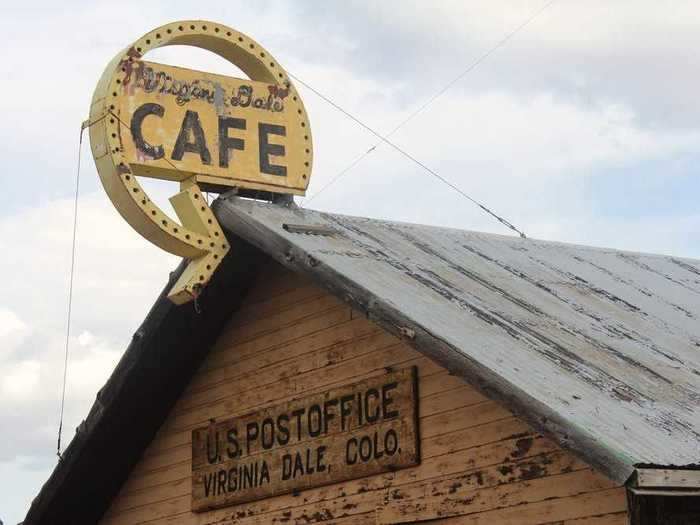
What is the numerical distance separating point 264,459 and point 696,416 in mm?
4743

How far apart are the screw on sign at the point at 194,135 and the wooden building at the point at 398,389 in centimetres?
42

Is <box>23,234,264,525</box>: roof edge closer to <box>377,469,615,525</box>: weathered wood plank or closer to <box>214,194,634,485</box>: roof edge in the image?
<box>214,194,634,485</box>: roof edge

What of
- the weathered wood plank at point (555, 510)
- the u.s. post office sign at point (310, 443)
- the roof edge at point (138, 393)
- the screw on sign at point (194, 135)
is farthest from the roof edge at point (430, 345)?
the u.s. post office sign at point (310, 443)

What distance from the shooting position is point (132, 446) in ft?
55.8

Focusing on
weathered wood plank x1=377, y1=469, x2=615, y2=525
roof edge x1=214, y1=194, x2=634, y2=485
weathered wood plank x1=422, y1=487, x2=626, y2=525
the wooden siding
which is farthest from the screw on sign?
weathered wood plank x1=422, y1=487, x2=626, y2=525

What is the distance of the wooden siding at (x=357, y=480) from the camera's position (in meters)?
12.2

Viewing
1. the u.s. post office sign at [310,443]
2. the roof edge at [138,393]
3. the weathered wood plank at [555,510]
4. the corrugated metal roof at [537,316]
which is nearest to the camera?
the corrugated metal roof at [537,316]

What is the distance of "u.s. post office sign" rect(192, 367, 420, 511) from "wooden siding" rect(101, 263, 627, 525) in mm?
115

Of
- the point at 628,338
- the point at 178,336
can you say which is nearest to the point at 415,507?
the point at 628,338

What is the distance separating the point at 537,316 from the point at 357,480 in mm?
2162

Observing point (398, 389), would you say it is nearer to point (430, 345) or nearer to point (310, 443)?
point (310, 443)

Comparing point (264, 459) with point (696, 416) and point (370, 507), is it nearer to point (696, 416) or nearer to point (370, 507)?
point (370, 507)

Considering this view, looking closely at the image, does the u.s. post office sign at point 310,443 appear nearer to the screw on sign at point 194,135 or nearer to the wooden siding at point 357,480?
the wooden siding at point 357,480

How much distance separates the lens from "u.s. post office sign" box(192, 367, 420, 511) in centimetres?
1375
